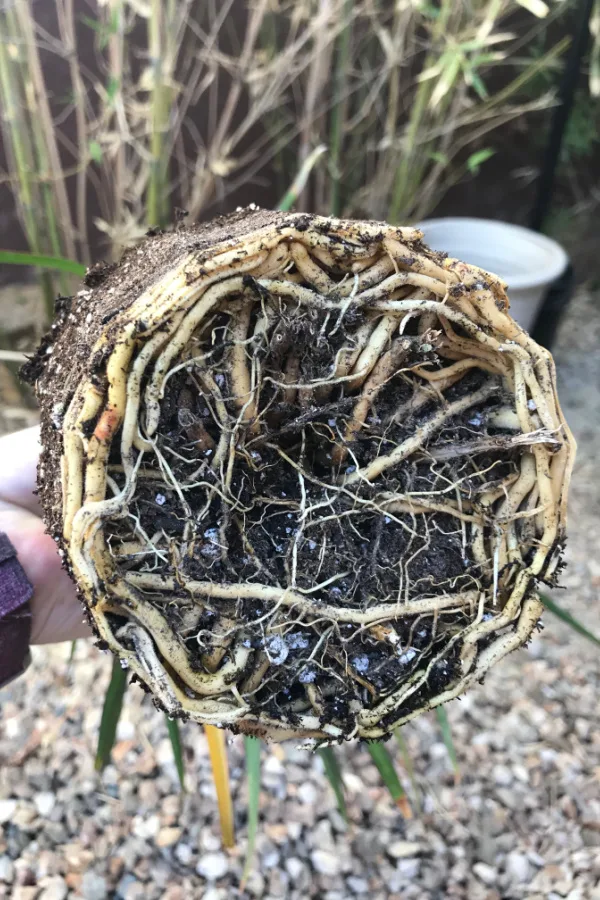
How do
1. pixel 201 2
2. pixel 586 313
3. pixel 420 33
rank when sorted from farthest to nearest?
pixel 586 313, pixel 420 33, pixel 201 2

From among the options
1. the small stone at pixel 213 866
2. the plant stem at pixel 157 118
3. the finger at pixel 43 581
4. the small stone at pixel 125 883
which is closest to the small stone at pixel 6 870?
the small stone at pixel 125 883

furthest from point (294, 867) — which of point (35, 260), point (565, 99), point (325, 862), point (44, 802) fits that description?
point (565, 99)

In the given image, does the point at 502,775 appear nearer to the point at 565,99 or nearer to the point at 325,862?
the point at 325,862

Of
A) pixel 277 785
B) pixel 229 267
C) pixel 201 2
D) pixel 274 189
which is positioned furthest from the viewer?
pixel 274 189

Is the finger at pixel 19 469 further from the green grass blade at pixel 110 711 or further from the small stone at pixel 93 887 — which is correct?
the small stone at pixel 93 887

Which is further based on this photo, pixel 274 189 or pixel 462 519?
pixel 274 189

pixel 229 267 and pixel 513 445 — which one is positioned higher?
pixel 229 267

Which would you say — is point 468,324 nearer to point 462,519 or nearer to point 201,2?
point 462,519

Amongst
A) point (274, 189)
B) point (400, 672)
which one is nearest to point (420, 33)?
point (274, 189)
